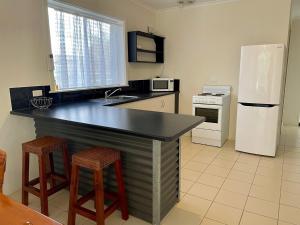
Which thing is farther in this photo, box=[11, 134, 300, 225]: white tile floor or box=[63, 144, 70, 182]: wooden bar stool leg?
box=[63, 144, 70, 182]: wooden bar stool leg

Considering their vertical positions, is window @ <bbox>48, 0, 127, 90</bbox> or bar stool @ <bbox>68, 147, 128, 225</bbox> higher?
window @ <bbox>48, 0, 127, 90</bbox>

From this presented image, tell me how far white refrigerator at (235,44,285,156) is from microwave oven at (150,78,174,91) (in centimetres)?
146

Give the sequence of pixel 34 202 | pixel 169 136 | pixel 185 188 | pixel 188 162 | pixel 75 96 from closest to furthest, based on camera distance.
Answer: pixel 169 136, pixel 34 202, pixel 185 188, pixel 75 96, pixel 188 162

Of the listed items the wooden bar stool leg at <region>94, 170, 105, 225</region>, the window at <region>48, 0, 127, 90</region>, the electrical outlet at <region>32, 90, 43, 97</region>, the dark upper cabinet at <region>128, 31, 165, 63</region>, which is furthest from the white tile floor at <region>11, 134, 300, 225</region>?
the dark upper cabinet at <region>128, 31, 165, 63</region>

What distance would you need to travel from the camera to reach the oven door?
3.81 metres

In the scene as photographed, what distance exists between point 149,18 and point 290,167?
11.8 ft

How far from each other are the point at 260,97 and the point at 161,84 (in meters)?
1.87

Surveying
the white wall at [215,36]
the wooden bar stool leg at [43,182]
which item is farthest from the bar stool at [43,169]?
the white wall at [215,36]

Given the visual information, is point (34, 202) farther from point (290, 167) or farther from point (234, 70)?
point (234, 70)

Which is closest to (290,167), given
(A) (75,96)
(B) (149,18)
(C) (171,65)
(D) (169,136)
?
(D) (169,136)

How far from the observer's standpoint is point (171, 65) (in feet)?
15.5

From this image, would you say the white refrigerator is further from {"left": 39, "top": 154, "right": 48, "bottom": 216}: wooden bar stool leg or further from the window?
{"left": 39, "top": 154, "right": 48, "bottom": 216}: wooden bar stool leg

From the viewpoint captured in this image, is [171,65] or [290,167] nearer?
[290,167]

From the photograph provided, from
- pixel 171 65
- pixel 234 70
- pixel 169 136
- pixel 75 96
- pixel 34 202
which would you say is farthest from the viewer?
pixel 171 65
